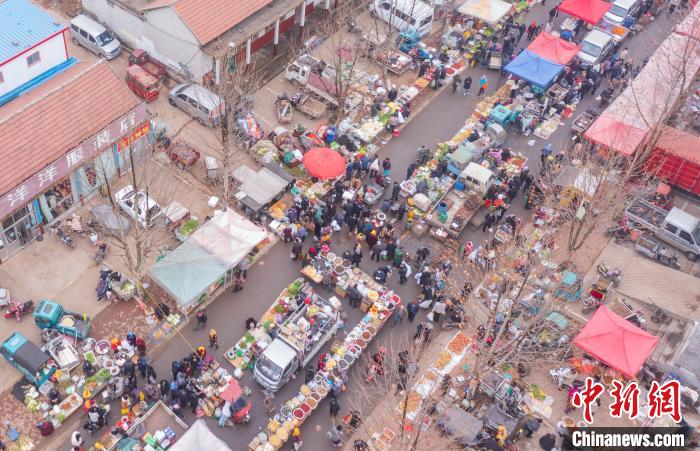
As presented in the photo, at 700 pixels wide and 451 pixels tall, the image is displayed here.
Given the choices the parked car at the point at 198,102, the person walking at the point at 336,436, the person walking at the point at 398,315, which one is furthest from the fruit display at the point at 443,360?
the parked car at the point at 198,102

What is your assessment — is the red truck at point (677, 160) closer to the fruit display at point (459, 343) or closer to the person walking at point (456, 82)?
the person walking at point (456, 82)

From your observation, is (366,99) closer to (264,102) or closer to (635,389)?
(264,102)

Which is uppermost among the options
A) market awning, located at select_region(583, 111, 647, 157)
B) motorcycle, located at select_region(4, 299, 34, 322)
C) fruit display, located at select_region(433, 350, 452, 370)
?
market awning, located at select_region(583, 111, 647, 157)

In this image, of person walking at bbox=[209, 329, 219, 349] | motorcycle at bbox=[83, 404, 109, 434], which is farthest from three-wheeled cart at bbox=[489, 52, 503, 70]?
motorcycle at bbox=[83, 404, 109, 434]

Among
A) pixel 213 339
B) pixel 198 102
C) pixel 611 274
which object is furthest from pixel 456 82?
pixel 213 339

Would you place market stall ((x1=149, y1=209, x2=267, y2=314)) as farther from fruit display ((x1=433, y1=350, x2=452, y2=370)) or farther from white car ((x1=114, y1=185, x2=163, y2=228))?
fruit display ((x1=433, y1=350, x2=452, y2=370))

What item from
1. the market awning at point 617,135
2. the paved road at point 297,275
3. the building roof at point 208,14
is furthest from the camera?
the market awning at point 617,135

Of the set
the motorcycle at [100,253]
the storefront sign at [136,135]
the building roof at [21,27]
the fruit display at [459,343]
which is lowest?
the fruit display at [459,343]
